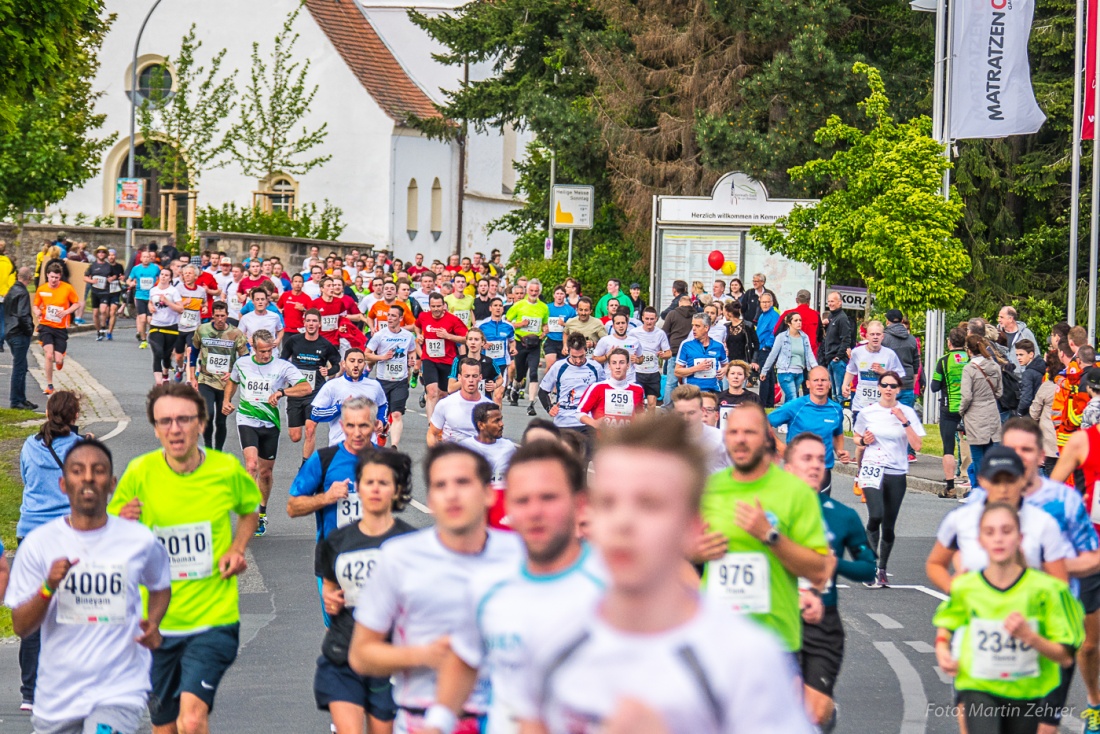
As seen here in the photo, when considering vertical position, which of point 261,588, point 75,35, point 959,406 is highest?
point 75,35

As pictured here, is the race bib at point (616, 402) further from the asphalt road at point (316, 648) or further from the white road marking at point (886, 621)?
the white road marking at point (886, 621)

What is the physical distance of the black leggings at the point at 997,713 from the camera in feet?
22.0

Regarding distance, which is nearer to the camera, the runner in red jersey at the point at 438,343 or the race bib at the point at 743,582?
the race bib at the point at 743,582

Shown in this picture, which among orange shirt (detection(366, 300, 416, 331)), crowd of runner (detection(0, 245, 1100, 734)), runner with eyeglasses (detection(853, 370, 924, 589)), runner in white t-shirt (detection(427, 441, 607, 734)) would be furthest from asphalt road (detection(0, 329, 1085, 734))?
orange shirt (detection(366, 300, 416, 331))

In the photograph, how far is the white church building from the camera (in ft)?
195

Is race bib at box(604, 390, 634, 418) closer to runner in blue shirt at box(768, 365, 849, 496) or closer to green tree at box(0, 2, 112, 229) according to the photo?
runner in blue shirt at box(768, 365, 849, 496)

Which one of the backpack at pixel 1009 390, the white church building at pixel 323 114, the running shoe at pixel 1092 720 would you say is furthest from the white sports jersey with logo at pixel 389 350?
the white church building at pixel 323 114

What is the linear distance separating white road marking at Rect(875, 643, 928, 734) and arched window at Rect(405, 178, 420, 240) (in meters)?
52.6

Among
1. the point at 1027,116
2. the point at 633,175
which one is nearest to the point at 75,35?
the point at 1027,116

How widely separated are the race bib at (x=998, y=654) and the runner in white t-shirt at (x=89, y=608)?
3205 millimetres

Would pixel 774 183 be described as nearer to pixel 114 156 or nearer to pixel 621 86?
pixel 621 86

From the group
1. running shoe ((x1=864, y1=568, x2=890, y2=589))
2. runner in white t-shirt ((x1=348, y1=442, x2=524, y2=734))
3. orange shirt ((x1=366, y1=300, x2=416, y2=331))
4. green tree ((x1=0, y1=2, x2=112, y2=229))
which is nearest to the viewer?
runner in white t-shirt ((x1=348, y1=442, x2=524, y2=734))

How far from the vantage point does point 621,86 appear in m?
42.2

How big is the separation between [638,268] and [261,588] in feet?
101
